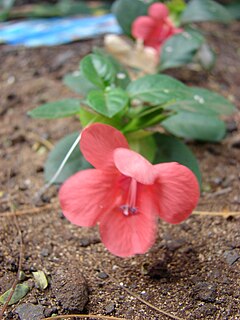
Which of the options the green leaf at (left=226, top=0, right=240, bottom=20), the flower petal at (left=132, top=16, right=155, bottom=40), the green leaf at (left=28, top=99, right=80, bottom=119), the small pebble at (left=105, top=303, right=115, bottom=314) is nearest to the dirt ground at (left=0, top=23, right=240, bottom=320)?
the small pebble at (left=105, top=303, right=115, bottom=314)

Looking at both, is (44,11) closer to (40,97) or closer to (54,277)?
(40,97)

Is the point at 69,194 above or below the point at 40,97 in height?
above

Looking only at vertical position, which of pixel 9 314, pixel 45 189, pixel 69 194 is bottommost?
pixel 45 189

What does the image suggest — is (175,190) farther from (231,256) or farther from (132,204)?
(231,256)

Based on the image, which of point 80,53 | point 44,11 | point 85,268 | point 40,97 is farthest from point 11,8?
point 85,268

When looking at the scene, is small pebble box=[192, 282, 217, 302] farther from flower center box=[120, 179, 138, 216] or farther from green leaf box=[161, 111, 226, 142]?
green leaf box=[161, 111, 226, 142]

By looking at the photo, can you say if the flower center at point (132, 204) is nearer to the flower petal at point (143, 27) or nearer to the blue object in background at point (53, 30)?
the flower petal at point (143, 27)

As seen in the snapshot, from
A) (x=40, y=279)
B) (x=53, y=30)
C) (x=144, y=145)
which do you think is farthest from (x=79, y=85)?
(x=53, y=30)
